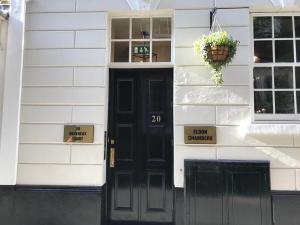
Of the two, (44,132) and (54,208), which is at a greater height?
(44,132)

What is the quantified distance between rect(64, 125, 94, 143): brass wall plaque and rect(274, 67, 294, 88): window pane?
3.16 metres

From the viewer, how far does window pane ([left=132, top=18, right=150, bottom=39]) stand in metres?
5.88

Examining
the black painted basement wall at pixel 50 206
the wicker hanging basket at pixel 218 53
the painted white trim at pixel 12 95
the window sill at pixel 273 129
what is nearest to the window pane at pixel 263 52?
the wicker hanging basket at pixel 218 53

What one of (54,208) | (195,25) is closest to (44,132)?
(54,208)

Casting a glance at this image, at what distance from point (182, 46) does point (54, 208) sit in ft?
11.1

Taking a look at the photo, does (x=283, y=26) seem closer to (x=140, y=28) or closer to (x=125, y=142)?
(x=140, y=28)

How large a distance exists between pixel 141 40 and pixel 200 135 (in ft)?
6.39

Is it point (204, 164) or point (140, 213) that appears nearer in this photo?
point (204, 164)

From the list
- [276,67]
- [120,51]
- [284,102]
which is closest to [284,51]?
[276,67]

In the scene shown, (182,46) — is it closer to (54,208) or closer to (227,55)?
(227,55)

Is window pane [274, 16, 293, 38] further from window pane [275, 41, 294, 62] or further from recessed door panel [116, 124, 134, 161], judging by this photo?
recessed door panel [116, 124, 134, 161]

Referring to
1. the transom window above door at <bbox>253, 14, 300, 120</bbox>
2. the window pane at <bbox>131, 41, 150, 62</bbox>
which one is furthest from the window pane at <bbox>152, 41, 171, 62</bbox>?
the transom window above door at <bbox>253, 14, 300, 120</bbox>

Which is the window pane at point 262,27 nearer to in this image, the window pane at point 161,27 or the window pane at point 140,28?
the window pane at point 161,27

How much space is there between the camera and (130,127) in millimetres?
5781
